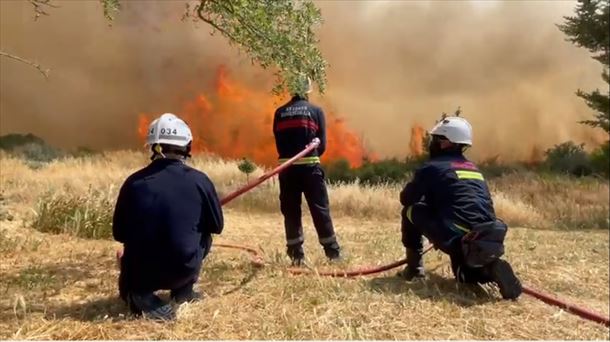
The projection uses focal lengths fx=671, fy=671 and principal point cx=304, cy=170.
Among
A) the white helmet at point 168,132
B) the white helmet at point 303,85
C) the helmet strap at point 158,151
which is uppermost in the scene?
the white helmet at point 303,85

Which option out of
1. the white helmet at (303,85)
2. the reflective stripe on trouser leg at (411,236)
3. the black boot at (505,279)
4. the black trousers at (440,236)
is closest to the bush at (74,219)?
the white helmet at (303,85)

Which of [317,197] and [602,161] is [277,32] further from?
[602,161]

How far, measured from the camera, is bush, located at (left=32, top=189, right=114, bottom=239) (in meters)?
8.62

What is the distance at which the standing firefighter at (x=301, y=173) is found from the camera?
693cm

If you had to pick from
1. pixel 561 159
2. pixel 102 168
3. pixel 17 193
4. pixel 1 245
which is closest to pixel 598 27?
pixel 561 159

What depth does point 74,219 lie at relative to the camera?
28.2ft

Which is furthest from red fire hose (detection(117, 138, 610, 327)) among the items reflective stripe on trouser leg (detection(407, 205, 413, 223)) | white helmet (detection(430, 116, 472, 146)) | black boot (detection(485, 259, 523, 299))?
white helmet (detection(430, 116, 472, 146))

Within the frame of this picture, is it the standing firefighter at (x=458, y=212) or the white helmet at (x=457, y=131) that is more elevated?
the white helmet at (x=457, y=131)

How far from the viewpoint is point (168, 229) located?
15.2ft

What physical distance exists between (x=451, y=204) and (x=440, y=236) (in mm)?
284

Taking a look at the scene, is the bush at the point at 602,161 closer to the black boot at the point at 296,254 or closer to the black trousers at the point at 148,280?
the black boot at the point at 296,254

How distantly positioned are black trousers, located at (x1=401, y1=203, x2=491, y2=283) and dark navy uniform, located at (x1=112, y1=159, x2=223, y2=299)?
6.17 feet

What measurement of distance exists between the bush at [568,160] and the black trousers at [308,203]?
83.7ft

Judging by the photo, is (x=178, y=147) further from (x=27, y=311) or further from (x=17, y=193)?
(x=17, y=193)
